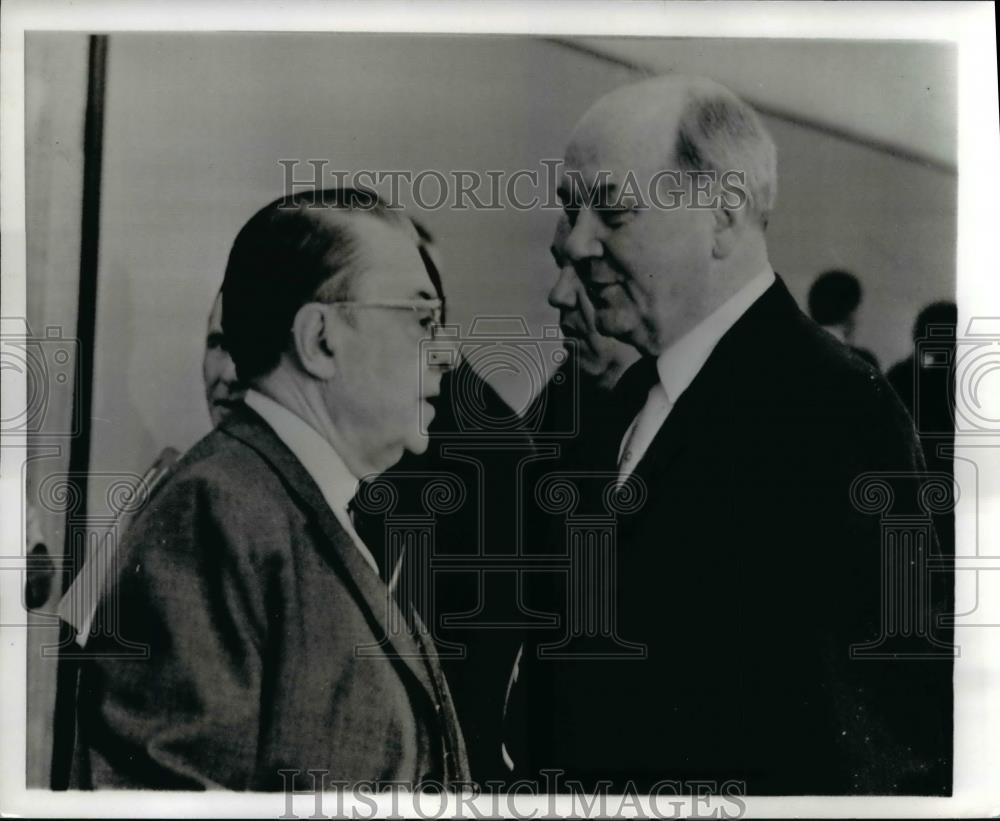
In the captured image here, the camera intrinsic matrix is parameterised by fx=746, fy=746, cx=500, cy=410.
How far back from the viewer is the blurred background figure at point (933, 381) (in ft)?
5.90

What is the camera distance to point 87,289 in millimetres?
1795

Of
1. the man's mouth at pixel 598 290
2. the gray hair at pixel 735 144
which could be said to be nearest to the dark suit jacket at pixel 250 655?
the man's mouth at pixel 598 290

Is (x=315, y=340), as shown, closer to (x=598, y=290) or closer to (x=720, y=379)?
(x=598, y=290)

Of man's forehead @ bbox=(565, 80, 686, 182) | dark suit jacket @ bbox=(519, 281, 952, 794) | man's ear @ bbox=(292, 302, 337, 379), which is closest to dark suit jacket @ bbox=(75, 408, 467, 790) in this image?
man's ear @ bbox=(292, 302, 337, 379)

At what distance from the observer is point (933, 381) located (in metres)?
1.80

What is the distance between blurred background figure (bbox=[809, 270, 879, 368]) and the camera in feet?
5.83

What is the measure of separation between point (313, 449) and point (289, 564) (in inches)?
10.7

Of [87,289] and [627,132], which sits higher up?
[627,132]

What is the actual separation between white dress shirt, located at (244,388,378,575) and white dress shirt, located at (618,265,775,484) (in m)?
0.64

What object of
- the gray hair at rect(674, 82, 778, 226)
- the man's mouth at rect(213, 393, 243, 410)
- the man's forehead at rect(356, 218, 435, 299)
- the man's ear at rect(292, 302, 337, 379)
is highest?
the gray hair at rect(674, 82, 778, 226)

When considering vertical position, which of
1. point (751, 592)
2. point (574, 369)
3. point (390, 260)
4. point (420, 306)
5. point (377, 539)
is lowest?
point (751, 592)

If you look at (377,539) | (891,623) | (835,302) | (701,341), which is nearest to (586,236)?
(701,341)

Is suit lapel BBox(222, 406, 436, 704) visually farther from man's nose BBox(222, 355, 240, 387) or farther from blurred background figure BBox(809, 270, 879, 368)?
blurred background figure BBox(809, 270, 879, 368)

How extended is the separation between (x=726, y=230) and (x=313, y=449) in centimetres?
111
